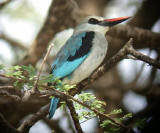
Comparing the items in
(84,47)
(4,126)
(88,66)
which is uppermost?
(4,126)

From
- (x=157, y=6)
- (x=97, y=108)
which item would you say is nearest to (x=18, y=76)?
(x=97, y=108)

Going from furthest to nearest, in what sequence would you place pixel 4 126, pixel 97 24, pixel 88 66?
1. pixel 97 24
2. pixel 88 66
3. pixel 4 126

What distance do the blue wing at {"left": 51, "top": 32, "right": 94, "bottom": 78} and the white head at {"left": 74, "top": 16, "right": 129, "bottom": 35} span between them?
0.32 meters

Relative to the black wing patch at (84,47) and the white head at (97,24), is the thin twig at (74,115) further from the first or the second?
the white head at (97,24)

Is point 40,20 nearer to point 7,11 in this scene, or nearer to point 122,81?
point 7,11

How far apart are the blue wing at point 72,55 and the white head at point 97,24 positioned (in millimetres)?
324

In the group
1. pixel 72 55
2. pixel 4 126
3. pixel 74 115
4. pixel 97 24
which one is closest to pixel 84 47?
pixel 72 55

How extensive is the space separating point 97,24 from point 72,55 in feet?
2.86

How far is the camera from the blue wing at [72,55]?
3.63m

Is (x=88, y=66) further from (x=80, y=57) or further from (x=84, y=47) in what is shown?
(x=84, y=47)

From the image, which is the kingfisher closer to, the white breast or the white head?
the white breast

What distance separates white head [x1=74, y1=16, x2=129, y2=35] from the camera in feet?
14.3

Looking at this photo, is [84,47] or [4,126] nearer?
[4,126]

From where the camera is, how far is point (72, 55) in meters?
3.81
